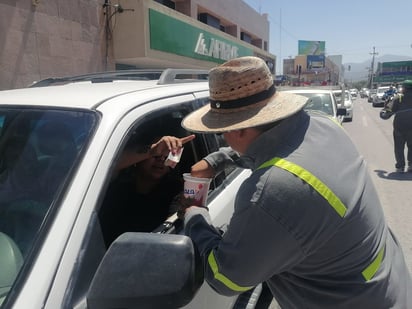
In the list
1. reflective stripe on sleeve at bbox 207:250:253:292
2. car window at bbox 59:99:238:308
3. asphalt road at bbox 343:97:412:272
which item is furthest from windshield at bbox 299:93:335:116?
reflective stripe on sleeve at bbox 207:250:253:292

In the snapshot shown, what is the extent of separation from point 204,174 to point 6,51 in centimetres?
773

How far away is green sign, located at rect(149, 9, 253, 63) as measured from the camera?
11992mm

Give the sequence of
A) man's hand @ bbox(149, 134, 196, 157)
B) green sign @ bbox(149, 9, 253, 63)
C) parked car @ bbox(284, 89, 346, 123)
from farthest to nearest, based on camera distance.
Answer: green sign @ bbox(149, 9, 253, 63), parked car @ bbox(284, 89, 346, 123), man's hand @ bbox(149, 134, 196, 157)

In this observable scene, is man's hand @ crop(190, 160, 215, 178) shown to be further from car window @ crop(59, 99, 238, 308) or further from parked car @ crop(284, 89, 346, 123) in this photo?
parked car @ crop(284, 89, 346, 123)

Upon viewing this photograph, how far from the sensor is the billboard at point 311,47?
243ft

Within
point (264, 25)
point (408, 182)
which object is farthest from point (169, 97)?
point (264, 25)

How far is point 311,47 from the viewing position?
2943 inches

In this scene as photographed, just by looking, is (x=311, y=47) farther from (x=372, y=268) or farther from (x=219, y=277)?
(x=219, y=277)

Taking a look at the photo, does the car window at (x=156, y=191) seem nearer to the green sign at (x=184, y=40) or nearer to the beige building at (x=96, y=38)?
the beige building at (x=96, y=38)

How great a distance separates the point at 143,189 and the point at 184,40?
12.1m

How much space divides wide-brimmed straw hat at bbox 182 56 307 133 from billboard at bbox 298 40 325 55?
255 feet

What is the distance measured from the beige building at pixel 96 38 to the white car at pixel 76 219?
7.44m

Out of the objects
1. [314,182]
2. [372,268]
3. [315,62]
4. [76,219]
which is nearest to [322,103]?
[372,268]

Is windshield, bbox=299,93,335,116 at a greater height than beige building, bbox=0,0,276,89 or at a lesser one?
lesser
